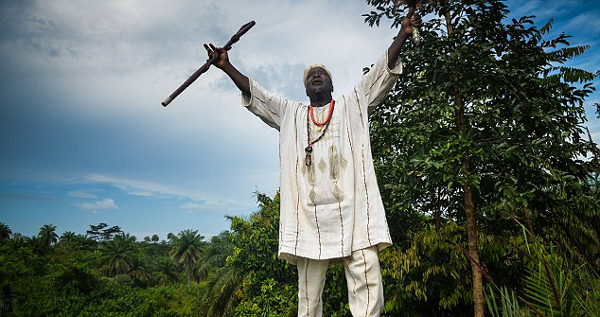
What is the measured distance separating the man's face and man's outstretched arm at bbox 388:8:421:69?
441 mm

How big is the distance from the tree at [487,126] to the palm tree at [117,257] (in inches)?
1577

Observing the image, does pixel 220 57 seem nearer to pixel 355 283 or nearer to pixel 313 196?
pixel 313 196

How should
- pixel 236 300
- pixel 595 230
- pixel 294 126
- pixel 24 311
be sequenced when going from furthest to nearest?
pixel 24 311
pixel 236 300
pixel 595 230
pixel 294 126

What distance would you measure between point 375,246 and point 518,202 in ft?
8.39

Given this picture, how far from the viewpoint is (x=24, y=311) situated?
59.4 ft

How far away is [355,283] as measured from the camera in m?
2.20

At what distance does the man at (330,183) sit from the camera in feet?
7.32

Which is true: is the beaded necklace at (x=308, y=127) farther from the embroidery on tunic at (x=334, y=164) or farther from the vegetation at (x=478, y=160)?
the vegetation at (x=478, y=160)

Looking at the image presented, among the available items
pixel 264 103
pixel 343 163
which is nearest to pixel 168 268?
pixel 264 103

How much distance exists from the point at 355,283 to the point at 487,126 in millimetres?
3624

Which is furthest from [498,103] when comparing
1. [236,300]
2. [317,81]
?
[236,300]

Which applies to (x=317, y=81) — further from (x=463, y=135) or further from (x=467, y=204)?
(x=467, y=204)

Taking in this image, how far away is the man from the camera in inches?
87.9

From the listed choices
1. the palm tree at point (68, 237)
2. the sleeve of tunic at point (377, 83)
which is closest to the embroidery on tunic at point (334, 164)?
the sleeve of tunic at point (377, 83)
